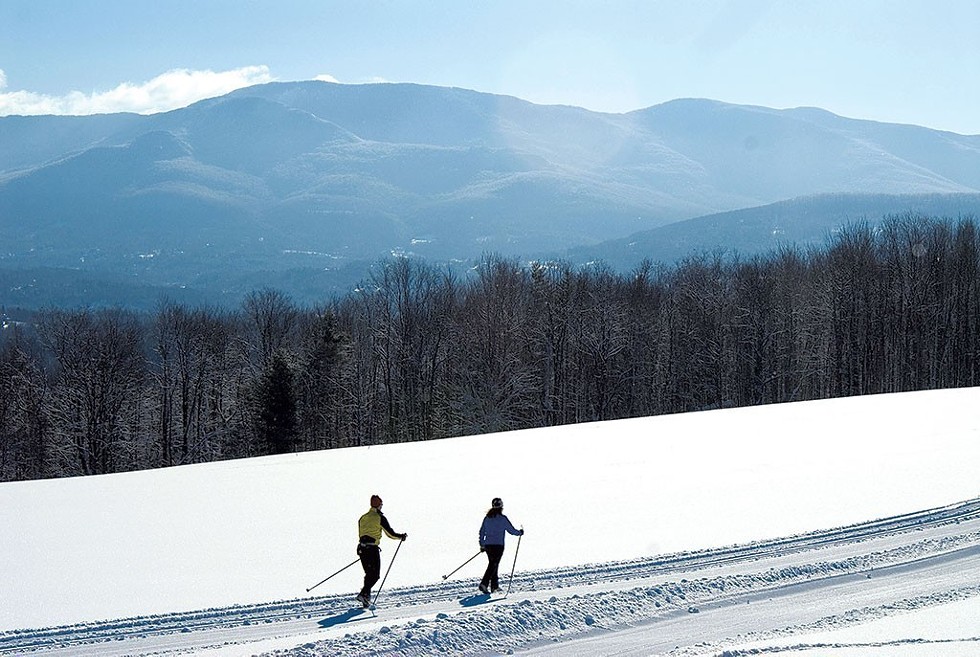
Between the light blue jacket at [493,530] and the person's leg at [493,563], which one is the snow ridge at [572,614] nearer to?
the person's leg at [493,563]

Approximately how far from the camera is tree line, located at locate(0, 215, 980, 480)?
5325 cm

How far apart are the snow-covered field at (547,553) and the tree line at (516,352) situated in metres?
26.2

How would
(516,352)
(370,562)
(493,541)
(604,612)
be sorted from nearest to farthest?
(604,612) → (370,562) → (493,541) → (516,352)

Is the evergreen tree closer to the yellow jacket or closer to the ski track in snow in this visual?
the ski track in snow

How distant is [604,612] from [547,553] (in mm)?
3676

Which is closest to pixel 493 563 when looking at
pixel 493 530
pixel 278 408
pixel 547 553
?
pixel 493 530

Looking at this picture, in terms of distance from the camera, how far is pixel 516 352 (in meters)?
57.3

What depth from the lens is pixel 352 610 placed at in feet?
41.9

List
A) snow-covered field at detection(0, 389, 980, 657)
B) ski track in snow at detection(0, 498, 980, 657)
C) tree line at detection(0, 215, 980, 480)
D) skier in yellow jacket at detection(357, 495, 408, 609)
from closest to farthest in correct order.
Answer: ski track in snow at detection(0, 498, 980, 657) < snow-covered field at detection(0, 389, 980, 657) < skier in yellow jacket at detection(357, 495, 408, 609) < tree line at detection(0, 215, 980, 480)

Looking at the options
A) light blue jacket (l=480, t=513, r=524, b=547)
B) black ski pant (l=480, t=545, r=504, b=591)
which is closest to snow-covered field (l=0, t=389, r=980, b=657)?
black ski pant (l=480, t=545, r=504, b=591)

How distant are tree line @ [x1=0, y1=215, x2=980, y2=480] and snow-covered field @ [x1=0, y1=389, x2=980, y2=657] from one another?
26.2 meters

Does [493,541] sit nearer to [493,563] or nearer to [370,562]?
[493,563]

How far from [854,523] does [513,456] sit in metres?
13.0

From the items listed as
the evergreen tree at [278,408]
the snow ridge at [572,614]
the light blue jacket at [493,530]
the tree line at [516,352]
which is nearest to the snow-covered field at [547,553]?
the snow ridge at [572,614]
